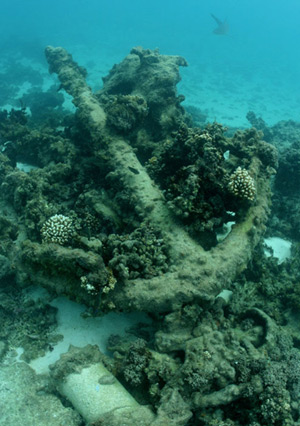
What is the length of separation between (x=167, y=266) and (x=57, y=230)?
3.11 metres

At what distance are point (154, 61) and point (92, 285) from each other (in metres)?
13.2

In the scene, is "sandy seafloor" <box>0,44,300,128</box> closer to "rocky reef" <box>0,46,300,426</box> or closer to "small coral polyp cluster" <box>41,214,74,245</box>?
"rocky reef" <box>0,46,300,426</box>

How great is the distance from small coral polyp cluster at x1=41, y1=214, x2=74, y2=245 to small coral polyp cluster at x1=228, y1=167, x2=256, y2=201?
14.5 ft

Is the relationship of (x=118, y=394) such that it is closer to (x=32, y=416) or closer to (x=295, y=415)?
(x=32, y=416)

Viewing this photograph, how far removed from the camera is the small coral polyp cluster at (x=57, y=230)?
7.45 metres

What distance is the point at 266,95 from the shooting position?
152 ft

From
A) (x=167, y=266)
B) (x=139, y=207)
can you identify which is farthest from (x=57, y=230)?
(x=167, y=266)

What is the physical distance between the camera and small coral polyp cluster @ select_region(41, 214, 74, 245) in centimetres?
745

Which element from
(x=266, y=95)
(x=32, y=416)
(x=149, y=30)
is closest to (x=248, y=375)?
(x=32, y=416)

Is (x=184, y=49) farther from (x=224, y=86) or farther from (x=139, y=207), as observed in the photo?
(x=139, y=207)

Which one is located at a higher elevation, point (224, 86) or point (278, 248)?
point (224, 86)

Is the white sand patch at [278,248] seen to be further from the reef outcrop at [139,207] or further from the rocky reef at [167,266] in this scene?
the reef outcrop at [139,207]

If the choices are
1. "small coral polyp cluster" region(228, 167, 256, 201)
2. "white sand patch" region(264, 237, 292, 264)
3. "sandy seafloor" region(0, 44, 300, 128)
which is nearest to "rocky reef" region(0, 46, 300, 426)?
"small coral polyp cluster" region(228, 167, 256, 201)

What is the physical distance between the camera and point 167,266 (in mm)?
6484
